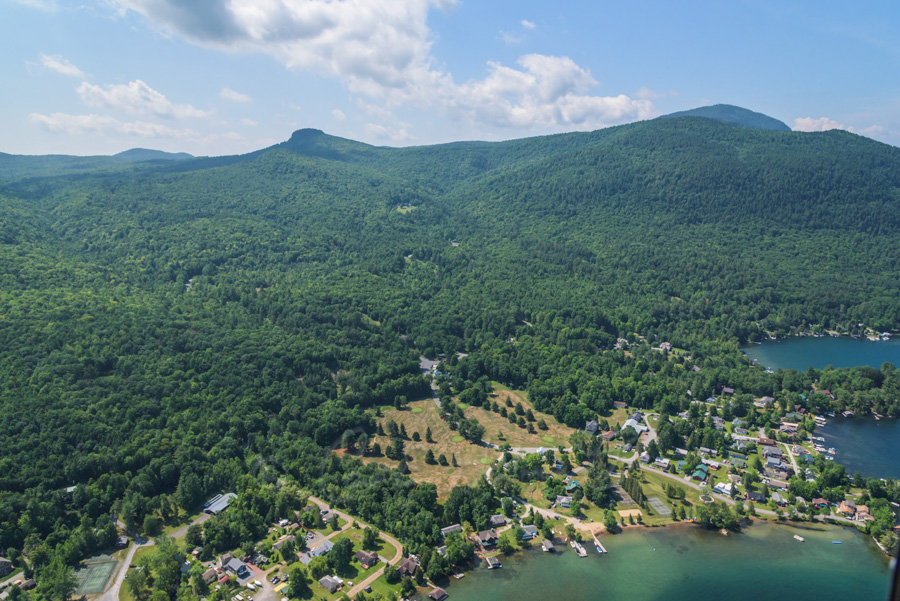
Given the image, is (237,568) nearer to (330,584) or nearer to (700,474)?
(330,584)

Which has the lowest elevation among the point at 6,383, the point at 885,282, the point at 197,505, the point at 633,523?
the point at 197,505

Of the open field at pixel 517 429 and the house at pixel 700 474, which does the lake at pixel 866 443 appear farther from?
the open field at pixel 517 429

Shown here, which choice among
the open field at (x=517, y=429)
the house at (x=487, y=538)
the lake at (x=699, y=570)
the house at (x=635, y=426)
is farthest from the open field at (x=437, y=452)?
the house at (x=635, y=426)

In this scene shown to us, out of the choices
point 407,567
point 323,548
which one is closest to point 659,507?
point 407,567

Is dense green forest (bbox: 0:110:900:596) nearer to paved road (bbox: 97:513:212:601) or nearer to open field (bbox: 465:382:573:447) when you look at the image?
open field (bbox: 465:382:573:447)

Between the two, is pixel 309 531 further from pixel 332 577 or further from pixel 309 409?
pixel 309 409

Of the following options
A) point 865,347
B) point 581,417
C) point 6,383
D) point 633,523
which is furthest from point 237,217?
point 865,347
